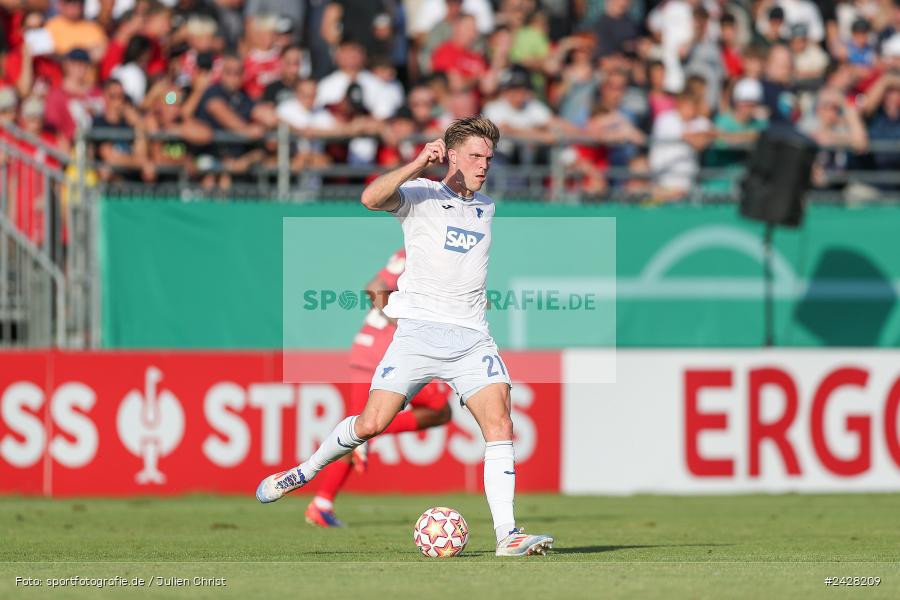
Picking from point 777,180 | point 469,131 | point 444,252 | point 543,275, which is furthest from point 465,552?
point 777,180

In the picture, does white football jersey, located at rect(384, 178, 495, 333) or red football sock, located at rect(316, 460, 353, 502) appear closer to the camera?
white football jersey, located at rect(384, 178, 495, 333)

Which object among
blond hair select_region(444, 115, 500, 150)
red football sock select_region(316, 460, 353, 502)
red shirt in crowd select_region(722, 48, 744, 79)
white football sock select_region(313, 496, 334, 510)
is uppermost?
red shirt in crowd select_region(722, 48, 744, 79)

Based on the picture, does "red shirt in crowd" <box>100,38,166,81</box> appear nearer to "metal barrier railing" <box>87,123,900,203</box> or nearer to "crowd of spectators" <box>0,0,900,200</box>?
"crowd of spectators" <box>0,0,900,200</box>

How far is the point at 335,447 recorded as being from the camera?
10.6 m

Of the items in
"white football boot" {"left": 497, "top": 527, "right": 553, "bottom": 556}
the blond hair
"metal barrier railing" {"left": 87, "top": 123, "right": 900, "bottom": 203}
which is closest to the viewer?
"white football boot" {"left": 497, "top": 527, "right": 553, "bottom": 556}

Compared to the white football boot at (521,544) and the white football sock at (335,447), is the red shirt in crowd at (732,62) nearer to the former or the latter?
the white football sock at (335,447)

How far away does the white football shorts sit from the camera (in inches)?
400

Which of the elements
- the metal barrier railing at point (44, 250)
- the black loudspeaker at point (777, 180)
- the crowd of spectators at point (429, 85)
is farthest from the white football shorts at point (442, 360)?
the black loudspeaker at point (777, 180)

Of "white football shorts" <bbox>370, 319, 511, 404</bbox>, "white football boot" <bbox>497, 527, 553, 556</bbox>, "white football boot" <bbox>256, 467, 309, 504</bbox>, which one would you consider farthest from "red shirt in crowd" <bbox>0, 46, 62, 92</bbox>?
"white football boot" <bbox>497, 527, 553, 556</bbox>

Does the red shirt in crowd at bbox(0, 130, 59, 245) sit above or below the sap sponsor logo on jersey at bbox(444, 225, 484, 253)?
above

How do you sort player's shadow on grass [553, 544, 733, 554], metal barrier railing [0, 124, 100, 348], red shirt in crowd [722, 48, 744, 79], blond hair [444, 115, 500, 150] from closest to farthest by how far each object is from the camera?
1. blond hair [444, 115, 500, 150]
2. player's shadow on grass [553, 544, 733, 554]
3. metal barrier railing [0, 124, 100, 348]
4. red shirt in crowd [722, 48, 744, 79]

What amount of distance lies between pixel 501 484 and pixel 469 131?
2.07 metres

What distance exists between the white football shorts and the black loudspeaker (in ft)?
29.3

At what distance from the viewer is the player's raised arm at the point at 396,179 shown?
957cm
